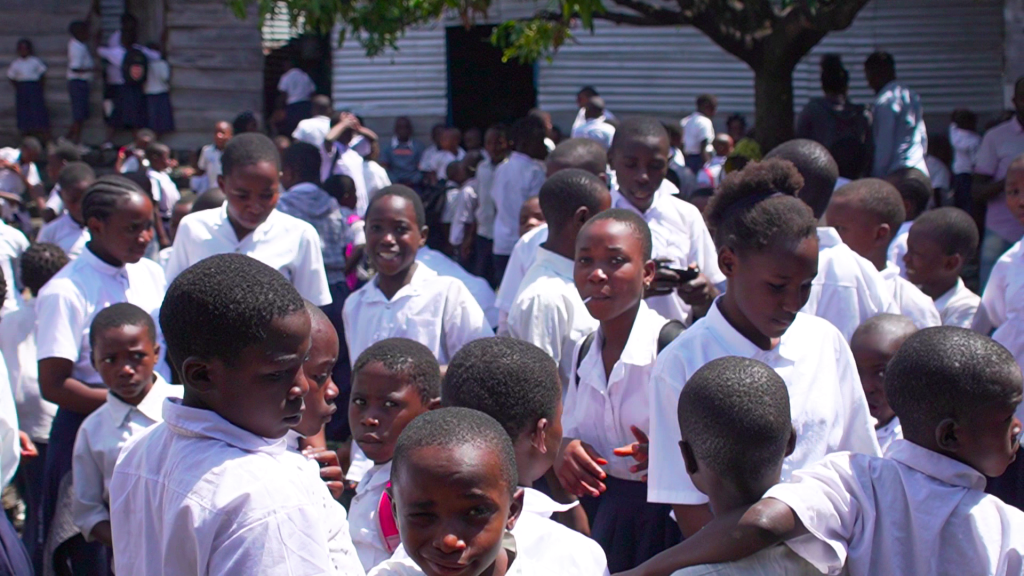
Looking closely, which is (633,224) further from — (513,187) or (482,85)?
(482,85)

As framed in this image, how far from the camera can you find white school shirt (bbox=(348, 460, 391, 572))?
255 cm

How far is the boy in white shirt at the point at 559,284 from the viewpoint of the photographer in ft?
12.0

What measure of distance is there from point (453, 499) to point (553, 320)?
173cm

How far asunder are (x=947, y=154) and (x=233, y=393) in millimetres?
9215

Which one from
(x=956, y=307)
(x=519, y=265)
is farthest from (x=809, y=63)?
(x=519, y=265)

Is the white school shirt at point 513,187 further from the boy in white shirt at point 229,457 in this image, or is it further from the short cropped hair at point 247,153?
the boy in white shirt at point 229,457

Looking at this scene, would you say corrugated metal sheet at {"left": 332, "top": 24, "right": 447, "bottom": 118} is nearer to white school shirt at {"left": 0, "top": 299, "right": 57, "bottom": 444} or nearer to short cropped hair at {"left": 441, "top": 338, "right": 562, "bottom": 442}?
white school shirt at {"left": 0, "top": 299, "right": 57, "bottom": 444}

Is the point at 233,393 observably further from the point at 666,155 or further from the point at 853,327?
the point at 666,155

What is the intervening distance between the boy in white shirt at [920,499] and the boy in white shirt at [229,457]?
807 millimetres

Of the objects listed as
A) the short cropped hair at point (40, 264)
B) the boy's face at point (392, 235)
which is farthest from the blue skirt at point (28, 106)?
the boy's face at point (392, 235)

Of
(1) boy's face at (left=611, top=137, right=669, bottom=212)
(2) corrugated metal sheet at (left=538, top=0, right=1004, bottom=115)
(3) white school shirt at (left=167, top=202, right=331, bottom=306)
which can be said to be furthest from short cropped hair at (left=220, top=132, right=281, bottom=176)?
(2) corrugated metal sheet at (left=538, top=0, right=1004, bottom=115)

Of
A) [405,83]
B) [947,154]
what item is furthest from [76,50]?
[947,154]

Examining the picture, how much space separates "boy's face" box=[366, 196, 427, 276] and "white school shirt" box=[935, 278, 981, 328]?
2.11 metres

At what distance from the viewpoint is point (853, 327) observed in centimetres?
352
